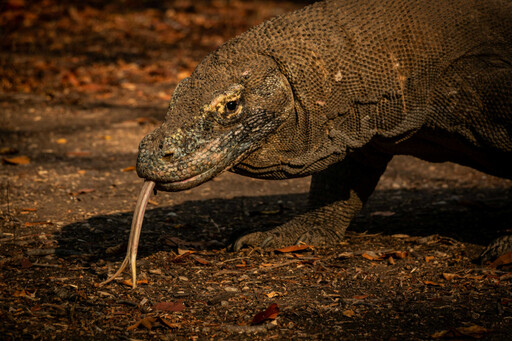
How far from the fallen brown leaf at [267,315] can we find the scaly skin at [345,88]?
2.14 ft

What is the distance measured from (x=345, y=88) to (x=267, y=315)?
1134mm

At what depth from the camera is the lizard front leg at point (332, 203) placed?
392 centimetres

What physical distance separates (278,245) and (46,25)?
9.07m

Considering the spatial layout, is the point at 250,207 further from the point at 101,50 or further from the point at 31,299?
the point at 101,50

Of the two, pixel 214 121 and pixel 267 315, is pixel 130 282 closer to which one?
pixel 267 315

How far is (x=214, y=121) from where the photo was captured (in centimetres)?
295

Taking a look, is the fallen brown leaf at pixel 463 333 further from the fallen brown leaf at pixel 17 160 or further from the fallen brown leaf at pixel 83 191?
the fallen brown leaf at pixel 17 160

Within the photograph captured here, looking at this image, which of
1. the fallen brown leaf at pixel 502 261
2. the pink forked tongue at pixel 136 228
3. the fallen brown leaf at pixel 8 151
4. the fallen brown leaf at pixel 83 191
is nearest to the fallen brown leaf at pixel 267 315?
the pink forked tongue at pixel 136 228

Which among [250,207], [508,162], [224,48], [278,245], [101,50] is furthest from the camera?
[101,50]

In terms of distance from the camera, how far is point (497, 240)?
3623mm

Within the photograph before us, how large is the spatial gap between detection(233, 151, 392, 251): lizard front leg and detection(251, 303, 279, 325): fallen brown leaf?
0.97 m

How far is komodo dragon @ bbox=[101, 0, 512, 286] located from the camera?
2.98 meters

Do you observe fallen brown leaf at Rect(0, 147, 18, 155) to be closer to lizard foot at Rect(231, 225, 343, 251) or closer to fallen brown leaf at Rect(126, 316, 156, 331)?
lizard foot at Rect(231, 225, 343, 251)

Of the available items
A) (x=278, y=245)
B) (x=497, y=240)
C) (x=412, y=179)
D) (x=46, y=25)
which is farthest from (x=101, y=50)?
(x=497, y=240)
